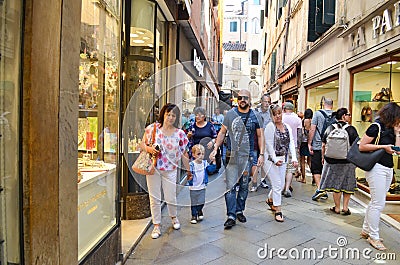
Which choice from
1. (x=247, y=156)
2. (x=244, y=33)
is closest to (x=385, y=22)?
(x=247, y=156)

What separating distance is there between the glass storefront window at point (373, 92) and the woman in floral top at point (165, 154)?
3372 mm

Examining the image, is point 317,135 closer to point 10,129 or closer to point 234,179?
point 234,179

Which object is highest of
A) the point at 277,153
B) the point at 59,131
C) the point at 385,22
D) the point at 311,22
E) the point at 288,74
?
the point at 311,22

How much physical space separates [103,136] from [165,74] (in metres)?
3.46

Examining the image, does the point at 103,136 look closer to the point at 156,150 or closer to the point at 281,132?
the point at 156,150

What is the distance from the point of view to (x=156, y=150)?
4398 mm

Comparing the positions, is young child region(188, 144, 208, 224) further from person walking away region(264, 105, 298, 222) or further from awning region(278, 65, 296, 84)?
awning region(278, 65, 296, 84)

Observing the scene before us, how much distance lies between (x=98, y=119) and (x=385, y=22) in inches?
208

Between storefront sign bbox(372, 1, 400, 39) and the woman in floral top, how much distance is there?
4.00 m

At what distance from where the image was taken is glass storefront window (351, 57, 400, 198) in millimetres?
6570

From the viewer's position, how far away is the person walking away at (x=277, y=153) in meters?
5.26

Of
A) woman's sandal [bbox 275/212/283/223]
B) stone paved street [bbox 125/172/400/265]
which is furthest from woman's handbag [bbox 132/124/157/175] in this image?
woman's sandal [bbox 275/212/283/223]

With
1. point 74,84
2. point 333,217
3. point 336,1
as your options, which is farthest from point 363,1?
point 74,84

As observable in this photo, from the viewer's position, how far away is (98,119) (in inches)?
148
